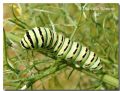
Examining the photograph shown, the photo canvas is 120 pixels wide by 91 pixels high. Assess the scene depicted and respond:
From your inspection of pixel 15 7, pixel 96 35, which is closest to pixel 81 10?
pixel 96 35

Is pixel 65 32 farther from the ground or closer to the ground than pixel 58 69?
farther from the ground

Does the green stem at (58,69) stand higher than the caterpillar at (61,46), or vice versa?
the caterpillar at (61,46)

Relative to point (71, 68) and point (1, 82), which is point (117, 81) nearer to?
point (71, 68)

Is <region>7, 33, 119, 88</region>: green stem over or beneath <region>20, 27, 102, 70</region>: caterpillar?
beneath
